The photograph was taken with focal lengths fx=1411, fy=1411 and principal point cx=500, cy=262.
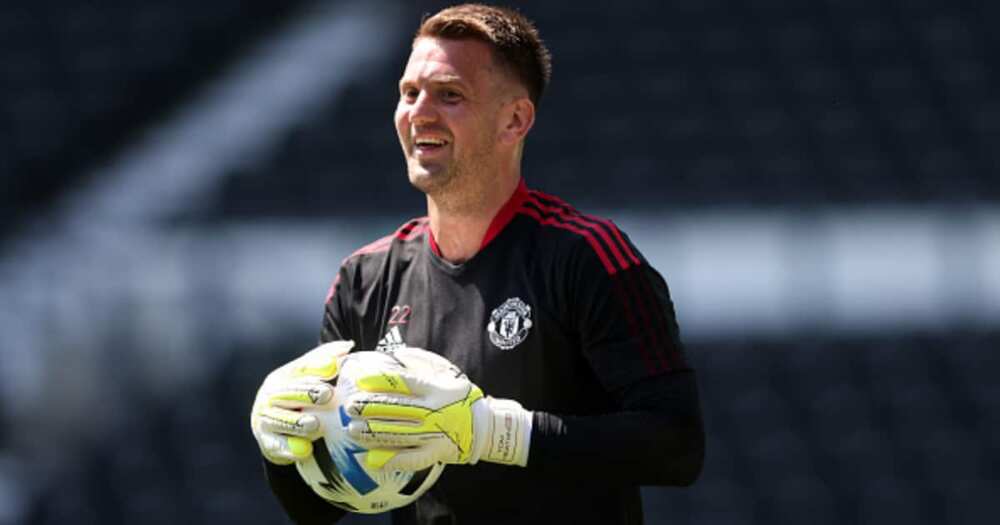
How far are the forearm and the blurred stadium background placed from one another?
341 centimetres

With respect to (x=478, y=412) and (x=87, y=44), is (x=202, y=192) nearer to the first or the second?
(x=87, y=44)

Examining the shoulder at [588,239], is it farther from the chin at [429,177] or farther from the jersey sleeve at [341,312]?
the jersey sleeve at [341,312]

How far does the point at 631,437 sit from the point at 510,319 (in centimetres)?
31

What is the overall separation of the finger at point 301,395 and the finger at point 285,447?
57mm

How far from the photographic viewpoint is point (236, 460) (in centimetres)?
591

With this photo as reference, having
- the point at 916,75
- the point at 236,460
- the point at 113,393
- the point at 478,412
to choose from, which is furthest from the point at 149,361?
the point at 478,412

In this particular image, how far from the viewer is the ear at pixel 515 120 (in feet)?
8.29

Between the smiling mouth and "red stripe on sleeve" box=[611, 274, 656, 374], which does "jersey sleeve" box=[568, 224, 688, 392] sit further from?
the smiling mouth

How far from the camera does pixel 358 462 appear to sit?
7.29 feet

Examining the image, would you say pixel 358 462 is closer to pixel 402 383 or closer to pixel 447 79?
pixel 402 383

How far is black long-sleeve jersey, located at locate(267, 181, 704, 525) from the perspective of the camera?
7.47 ft

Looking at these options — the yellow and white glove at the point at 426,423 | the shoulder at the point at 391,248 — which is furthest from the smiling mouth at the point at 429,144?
the yellow and white glove at the point at 426,423

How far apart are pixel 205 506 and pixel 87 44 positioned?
2514mm

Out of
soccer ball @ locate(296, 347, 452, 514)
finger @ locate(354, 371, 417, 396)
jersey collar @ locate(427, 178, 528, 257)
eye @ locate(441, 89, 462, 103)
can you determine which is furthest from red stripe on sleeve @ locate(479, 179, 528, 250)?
finger @ locate(354, 371, 417, 396)
